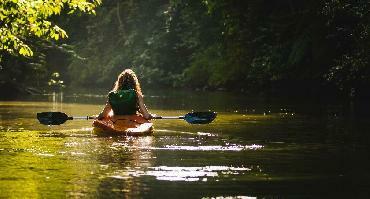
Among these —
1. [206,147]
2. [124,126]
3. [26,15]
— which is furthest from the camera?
[124,126]

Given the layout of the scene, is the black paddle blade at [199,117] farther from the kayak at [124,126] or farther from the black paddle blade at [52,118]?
the black paddle blade at [52,118]

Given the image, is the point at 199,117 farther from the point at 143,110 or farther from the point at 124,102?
the point at 124,102

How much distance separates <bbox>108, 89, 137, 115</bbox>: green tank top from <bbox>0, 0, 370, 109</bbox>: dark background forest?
45.5ft

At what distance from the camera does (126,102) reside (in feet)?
77.4

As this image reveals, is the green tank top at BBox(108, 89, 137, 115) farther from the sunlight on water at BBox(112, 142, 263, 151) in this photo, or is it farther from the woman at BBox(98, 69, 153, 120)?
the sunlight on water at BBox(112, 142, 263, 151)

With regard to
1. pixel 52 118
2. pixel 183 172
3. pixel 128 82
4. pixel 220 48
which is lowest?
pixel 183 172

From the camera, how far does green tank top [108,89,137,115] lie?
77.0ft

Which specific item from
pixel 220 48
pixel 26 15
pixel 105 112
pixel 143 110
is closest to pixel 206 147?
pixel 143 110

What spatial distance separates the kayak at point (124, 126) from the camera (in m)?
22.2

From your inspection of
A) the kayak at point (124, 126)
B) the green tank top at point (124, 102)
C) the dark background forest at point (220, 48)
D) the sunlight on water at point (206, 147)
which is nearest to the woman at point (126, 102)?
the green tank top at point (124, 102)

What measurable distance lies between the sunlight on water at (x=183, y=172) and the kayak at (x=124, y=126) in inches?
256

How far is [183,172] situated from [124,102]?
8.64 meters

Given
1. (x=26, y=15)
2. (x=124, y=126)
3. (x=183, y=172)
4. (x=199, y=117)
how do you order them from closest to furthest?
(x=183, y=172) → (x=26, y=15) → (x=124, y=126) → (x=199, y=117)

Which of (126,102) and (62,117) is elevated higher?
(126,102)
